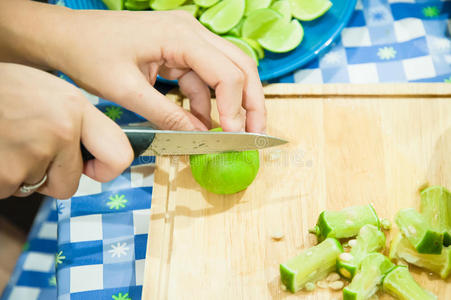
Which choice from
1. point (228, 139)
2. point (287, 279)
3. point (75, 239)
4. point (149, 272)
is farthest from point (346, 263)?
point (75, 239)

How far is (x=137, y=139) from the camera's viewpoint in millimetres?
1215

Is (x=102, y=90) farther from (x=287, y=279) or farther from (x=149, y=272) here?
(x=287, y=279)

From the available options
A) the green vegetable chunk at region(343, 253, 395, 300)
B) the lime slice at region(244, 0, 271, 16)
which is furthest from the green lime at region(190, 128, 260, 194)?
the lime slice at region(244, 0, 271, 16)

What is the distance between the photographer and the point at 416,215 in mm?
1430

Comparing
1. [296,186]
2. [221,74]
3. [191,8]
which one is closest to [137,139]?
[221,74]

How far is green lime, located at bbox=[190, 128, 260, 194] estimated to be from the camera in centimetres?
144

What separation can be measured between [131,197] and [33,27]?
2.34ft

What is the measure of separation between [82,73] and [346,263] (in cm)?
106

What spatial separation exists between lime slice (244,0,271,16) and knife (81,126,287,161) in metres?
0.67

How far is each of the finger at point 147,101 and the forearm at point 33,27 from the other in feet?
0.88

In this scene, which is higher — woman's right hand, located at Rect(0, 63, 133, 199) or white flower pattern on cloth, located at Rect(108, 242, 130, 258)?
woman's right hand, located at Rect(0, 63, 133, 199)

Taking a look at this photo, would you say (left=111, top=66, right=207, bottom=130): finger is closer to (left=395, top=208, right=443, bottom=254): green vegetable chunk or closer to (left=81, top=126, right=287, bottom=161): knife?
(left=81, top=126, right=287, bottom=161): knife

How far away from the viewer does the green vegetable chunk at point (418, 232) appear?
1.32 m

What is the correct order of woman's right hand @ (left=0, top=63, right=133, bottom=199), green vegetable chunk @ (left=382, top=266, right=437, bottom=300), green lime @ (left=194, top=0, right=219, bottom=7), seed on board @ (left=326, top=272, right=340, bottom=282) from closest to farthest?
woman's right hand @ (left=0, top=63, right=133, bottom=199), green vegetable chunk @ (left=382, top=266, right=437, bottom=300), seed on board @ (left=326, top=272, right=340, bottom=282), green lime @ (left=194, top=0, right=219, bottom=7)
